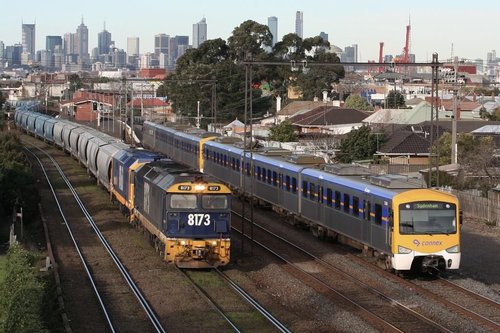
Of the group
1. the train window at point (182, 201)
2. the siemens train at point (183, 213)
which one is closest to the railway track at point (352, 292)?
the siemens train at point (183, 213)

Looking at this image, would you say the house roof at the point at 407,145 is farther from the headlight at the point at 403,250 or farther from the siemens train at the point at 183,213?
the headlight at the point at 403,250

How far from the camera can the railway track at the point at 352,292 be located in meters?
19.8

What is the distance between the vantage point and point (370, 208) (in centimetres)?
2620

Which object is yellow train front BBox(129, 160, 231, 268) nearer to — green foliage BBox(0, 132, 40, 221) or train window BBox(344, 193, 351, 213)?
train window BBox(344, 193, 351, 213)

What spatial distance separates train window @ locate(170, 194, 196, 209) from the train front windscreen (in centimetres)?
577

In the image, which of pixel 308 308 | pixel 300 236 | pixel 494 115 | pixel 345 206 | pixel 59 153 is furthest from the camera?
pixel 494 115

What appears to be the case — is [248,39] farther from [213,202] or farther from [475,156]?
[213,202]

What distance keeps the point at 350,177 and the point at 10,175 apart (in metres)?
16.1

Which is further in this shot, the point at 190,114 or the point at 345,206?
the point at 190,114

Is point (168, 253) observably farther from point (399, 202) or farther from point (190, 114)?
point (190, 114)

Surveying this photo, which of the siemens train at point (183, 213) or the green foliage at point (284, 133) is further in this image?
the green foliage at point (284, 133)

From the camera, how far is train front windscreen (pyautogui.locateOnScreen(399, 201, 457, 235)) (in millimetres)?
24156

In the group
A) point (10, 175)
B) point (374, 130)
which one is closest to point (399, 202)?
point (10, 175)

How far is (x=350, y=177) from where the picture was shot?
28.9 m
